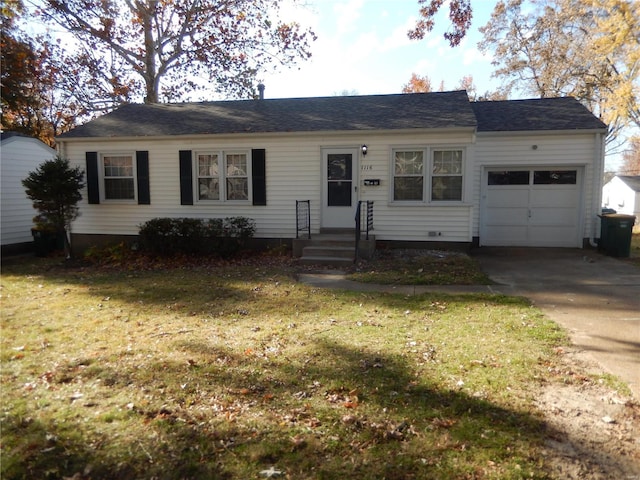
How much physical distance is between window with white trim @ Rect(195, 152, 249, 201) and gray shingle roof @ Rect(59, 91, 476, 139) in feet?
2.23

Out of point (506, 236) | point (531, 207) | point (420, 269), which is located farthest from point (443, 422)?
point (531, 207)

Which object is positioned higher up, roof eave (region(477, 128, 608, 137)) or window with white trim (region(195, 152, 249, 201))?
roof eave (region(477, 128, 608, 137))

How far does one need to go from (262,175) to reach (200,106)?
4.39 meters

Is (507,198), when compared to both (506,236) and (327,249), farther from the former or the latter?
(327,249)

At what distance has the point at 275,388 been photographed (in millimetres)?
3582

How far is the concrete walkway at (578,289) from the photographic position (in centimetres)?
443

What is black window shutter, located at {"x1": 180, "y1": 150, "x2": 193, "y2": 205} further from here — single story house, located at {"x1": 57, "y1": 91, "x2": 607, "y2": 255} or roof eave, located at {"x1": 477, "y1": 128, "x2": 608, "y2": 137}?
roof eave, located at {"x1": 477, "y1": 128, "x2": 608, "y2": 137}

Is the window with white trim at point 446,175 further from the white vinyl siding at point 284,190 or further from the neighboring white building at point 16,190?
the neighboring white building at point 16,190

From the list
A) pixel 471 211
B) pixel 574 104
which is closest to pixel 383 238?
pixel 471 211

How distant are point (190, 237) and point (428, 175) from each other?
6.09 meters

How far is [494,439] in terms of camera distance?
9.24 feet

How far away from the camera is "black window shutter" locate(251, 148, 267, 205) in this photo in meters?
11.3

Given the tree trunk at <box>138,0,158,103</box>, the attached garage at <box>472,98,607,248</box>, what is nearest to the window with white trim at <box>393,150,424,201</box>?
the attached garage at <box>472,98,607,248</box>

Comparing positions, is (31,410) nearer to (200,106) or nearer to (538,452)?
(538,452)
